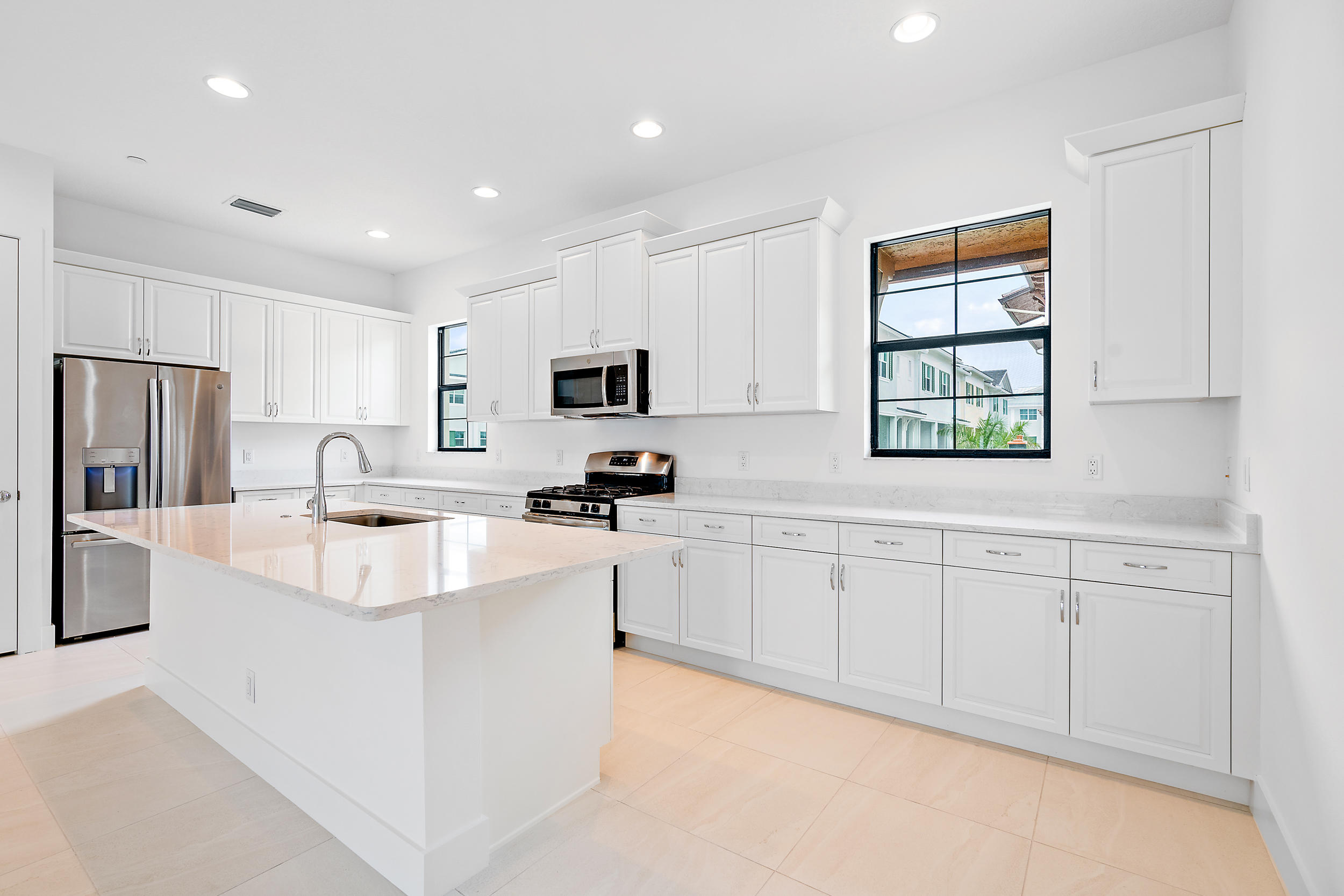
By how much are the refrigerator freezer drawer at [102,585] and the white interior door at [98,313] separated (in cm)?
120

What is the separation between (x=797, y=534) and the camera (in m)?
3.09

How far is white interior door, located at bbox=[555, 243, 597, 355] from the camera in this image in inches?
164

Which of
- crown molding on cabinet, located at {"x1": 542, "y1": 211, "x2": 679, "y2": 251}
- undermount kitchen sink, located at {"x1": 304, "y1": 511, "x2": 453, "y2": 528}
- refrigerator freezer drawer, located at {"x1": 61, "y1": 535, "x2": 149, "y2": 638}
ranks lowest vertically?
refrigerator freezer drawer, located at {"x1": 61, "y1": 535, "x2": 149, "y2": 638}

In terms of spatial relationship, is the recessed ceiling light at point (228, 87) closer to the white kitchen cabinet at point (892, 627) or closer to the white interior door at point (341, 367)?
the white interior door at point (341, 367)

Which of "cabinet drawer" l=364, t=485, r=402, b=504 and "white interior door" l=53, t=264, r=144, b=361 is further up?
"white interior door" l=53, t=264, r=144, b=361

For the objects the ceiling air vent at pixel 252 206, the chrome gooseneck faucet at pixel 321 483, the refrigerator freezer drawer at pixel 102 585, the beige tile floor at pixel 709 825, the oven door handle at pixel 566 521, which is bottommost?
the beige tile floor at pixel 709 825

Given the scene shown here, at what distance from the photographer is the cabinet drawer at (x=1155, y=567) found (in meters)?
2.14

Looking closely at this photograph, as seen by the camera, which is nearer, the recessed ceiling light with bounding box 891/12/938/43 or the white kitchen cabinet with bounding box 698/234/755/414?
the recessed ceiling light with bounding box 891/12/938/43

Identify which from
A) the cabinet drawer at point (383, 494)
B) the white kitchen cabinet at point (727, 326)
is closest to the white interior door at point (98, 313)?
the cabinet drawer at point (383, 494)

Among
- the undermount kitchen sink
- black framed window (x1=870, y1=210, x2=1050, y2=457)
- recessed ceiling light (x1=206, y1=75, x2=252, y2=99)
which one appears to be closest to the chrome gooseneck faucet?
the undermount kitchen sink

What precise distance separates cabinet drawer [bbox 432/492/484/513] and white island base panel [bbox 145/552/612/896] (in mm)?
2129

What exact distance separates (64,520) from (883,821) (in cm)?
463

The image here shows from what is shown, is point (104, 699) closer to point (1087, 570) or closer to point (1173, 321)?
point (1087, 570)

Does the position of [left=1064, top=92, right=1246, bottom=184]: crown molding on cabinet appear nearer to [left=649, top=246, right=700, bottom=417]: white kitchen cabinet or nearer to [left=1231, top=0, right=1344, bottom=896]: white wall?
[left=1231, top=0, right=1344, bottom=896]: white wall
